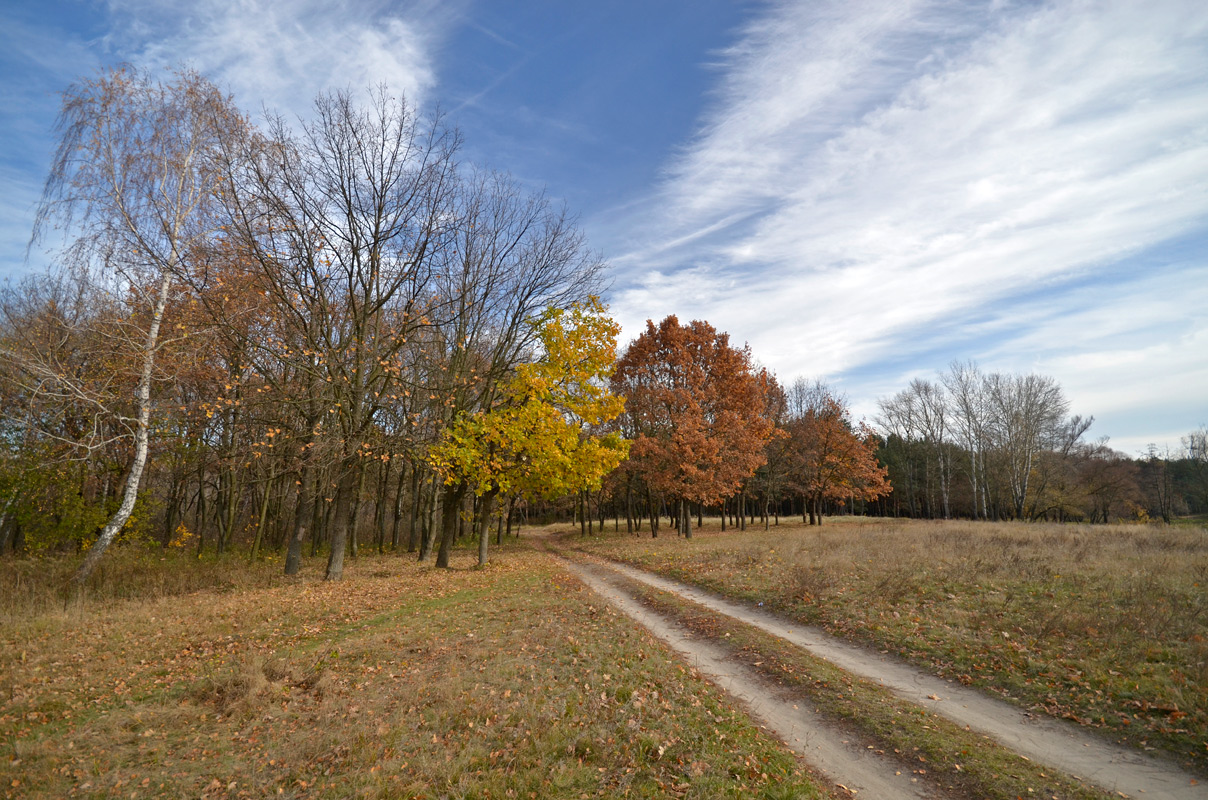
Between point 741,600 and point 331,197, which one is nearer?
point 741,600

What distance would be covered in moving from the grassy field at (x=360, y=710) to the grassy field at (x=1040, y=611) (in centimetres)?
445

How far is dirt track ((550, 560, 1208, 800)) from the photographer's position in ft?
18.2

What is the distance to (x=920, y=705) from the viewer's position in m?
7.45

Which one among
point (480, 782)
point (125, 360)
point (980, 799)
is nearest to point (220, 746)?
point (480, 782)

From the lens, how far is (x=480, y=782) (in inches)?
212

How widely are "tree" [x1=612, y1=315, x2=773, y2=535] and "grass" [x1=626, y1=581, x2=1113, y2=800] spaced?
2044 cm

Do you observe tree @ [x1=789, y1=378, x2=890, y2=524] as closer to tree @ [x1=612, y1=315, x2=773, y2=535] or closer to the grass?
tree @ [x1=612, y1=315, x2=773, y2=535]

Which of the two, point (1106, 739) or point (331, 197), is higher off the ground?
point (331, 197)

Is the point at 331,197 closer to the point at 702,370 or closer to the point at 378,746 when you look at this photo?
the point at 378,746

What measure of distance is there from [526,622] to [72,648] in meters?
7.79

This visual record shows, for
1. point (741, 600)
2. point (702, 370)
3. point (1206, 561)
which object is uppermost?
point (702, 370)

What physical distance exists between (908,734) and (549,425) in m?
13.1

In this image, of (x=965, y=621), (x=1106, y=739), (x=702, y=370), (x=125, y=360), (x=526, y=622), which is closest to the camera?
(x=1106, y=739)

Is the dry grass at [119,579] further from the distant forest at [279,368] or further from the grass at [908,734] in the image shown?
the grass at [908,734]
